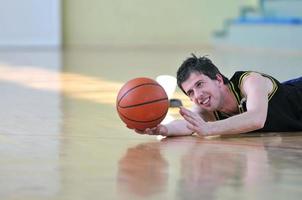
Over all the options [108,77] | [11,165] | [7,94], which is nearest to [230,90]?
[11,165]

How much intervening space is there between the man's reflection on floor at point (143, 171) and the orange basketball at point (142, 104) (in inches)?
4.0

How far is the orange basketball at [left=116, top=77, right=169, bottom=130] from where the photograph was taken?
2.51m

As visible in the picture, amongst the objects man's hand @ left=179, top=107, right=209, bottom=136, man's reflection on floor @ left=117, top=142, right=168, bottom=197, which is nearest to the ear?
man's hand @ left=179, top=107, right=209, bottom=136

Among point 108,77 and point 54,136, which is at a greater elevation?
point 54,136

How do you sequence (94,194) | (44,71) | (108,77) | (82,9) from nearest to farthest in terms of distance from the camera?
(94,194), (108,77), (44,71), (82,9)

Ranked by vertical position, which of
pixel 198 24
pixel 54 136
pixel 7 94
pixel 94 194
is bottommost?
pixel 198 24

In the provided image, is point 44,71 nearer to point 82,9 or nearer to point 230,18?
point 82,9

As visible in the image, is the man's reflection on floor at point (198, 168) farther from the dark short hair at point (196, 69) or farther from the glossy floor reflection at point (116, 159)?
the dark short hair at point (196, 69)

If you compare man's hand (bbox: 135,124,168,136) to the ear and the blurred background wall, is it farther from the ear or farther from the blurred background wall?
the blurred background wall

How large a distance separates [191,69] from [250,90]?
0.24 m

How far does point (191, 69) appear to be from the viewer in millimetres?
2572

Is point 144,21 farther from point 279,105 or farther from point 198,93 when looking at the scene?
point 198,93

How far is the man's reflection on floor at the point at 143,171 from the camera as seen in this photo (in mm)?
1793

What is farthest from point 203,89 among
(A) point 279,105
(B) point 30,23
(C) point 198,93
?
(B) point 30,23
